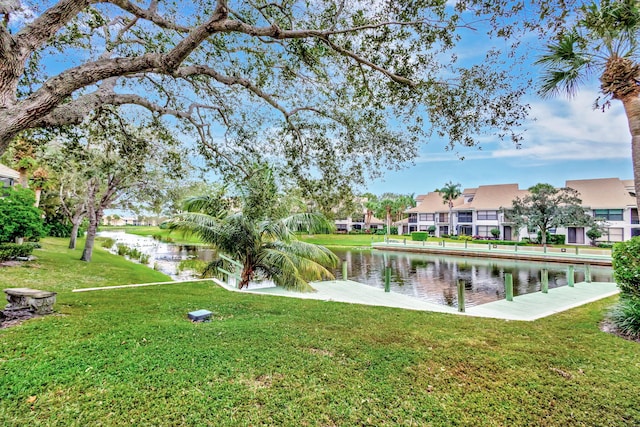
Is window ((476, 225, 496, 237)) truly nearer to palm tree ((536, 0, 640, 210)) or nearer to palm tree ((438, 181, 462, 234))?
palm tree ((438, 181, 462, 234))

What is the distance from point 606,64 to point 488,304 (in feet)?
21.2

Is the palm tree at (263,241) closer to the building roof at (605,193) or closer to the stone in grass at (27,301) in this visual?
the stone in grass at (27,301)

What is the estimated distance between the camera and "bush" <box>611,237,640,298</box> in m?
5.93

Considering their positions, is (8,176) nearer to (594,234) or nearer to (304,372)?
(304,372)

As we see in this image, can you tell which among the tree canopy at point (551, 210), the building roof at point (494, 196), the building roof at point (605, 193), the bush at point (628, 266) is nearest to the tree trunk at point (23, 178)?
the bush at point (628, 266)

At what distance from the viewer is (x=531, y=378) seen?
3.88 meters

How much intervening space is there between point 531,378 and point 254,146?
668 centimetres

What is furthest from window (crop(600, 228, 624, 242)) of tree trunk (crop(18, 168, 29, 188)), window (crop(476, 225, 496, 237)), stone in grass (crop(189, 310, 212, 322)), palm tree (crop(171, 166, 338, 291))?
tree trunk (crop(18, 168, 29, 188))

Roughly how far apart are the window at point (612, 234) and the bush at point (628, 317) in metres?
36.7

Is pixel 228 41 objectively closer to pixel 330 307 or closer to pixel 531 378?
pixel 330 307

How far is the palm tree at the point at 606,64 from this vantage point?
5301mm

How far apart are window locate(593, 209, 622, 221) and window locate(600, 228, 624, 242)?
1.22 m

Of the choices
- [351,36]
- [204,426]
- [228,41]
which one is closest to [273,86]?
[228,41]

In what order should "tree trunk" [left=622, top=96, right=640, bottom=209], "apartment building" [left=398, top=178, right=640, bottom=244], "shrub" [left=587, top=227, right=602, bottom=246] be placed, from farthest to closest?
"apartment building" [left=398, top=178, right=640, bottom=244] → "shrub" [left=587, top=227, right=602, bottom=246] → "tree trunk" [left=622, top=96, right=640, bottom=209]
